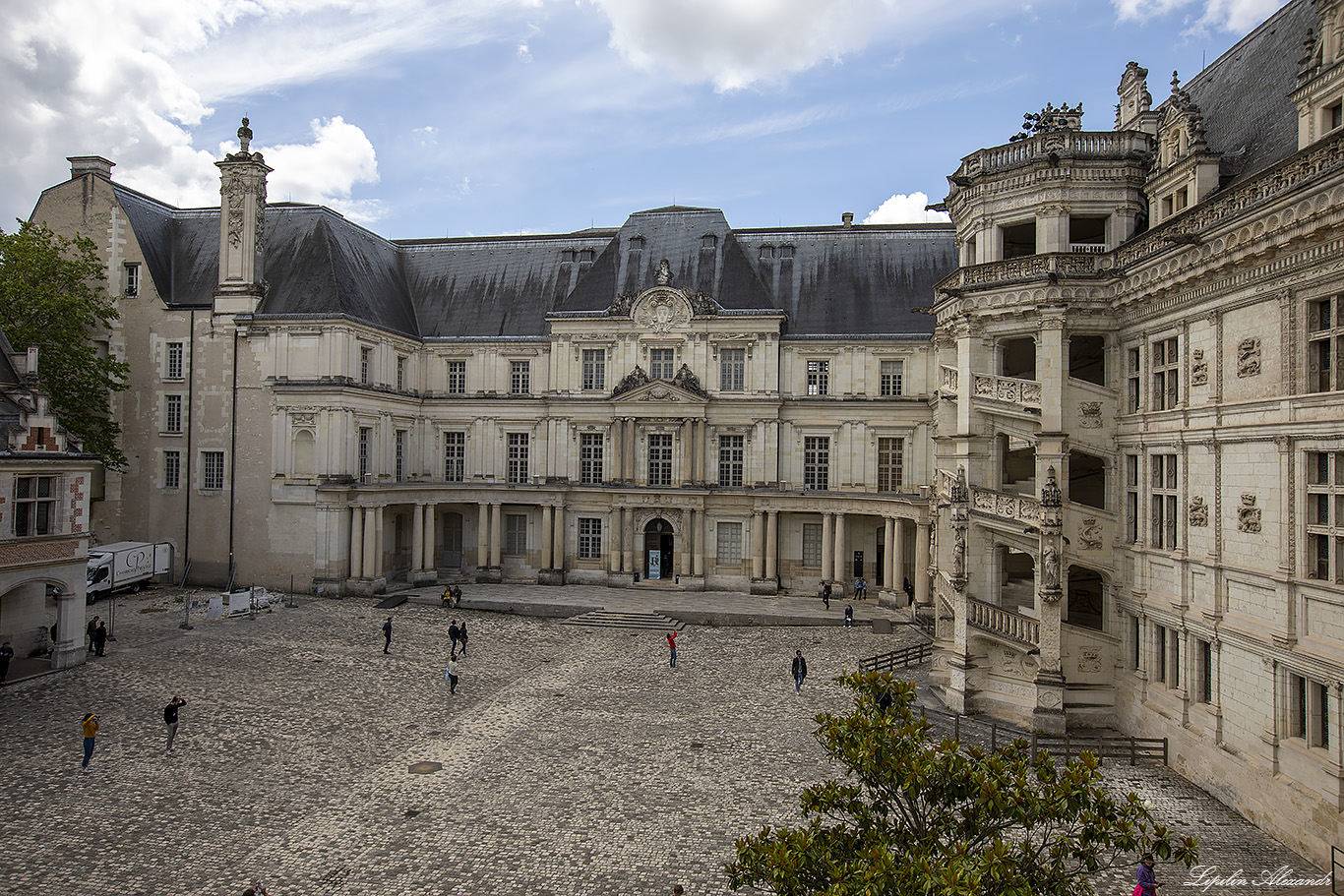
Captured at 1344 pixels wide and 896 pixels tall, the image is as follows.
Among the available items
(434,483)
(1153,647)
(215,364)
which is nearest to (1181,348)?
(1153,647)

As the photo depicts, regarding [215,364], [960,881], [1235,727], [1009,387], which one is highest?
[215,364]

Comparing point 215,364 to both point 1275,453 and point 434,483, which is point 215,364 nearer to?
point 434,483

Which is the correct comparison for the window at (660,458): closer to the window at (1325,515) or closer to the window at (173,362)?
Result: the window at (173,362)

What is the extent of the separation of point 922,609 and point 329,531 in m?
28.7

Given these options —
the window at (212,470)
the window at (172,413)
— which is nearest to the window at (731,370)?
the window at (212,470)

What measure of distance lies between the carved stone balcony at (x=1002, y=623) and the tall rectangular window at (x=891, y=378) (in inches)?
785

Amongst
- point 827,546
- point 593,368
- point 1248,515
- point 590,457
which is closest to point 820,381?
point 827,546

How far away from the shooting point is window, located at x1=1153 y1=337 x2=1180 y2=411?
1925 centimetres

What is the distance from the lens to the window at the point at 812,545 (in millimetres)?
42000

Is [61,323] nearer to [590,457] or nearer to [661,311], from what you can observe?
[590,457]

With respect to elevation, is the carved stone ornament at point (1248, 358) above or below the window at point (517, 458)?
above

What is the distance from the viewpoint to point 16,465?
24.4 meters

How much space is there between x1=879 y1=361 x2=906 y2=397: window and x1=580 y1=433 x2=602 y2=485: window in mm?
15485

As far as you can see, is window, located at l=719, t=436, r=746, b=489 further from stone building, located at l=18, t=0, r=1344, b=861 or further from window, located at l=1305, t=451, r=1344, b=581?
window, located at l=1305, t=451, r=1344, b=581
